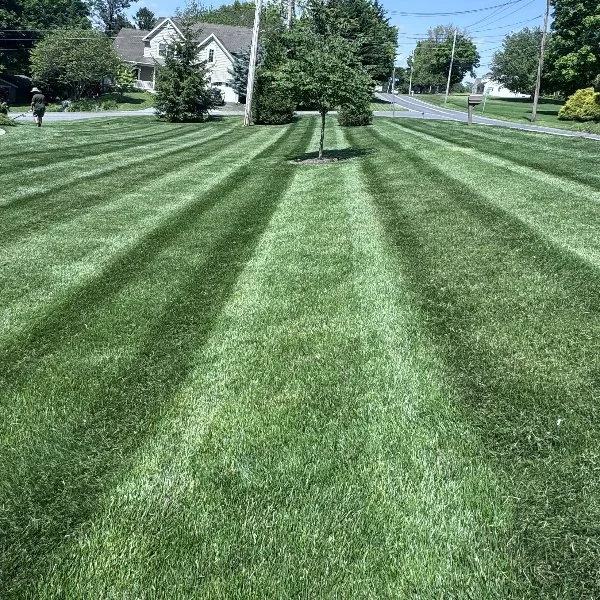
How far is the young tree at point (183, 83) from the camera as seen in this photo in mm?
36031

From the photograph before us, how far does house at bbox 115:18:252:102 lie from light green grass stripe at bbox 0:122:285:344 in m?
54.3

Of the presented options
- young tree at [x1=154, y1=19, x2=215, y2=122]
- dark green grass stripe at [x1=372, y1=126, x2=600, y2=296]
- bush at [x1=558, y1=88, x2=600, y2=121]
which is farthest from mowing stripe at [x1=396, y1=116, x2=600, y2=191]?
bush at [x1=558, y1=88, x2=600, y2=121]

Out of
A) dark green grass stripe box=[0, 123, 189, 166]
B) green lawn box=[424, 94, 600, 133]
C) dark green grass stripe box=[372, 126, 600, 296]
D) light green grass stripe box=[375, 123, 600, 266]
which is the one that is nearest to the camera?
dark green grass stripe box=[372, 126, 600, 296]

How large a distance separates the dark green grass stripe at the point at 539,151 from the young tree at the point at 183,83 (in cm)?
1966

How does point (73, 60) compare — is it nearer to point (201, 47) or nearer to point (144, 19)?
point (201, 47)

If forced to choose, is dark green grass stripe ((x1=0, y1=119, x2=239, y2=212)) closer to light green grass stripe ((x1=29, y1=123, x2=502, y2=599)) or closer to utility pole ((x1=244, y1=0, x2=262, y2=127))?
light green grass stripe ((x1=29, y1=123, x2=502, y2=599))

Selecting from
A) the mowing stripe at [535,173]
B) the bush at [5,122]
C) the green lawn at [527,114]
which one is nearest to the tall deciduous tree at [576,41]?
the green lawn at [527,114]

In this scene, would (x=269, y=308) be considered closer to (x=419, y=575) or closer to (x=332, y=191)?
(x=419, y=575)

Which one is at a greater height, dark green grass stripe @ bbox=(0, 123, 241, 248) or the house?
the house

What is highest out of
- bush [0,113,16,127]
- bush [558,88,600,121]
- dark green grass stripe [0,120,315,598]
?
bush [558,88,600,121]

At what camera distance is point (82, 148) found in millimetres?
20906

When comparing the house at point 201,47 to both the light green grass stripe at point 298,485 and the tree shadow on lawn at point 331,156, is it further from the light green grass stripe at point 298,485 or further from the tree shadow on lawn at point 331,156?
the light green grass stripe at point 298,485

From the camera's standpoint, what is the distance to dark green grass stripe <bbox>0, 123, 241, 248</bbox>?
1016cm

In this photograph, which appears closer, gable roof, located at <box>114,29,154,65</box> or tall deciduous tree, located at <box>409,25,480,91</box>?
gable roof, located at <box>114,29,154,65</box>
